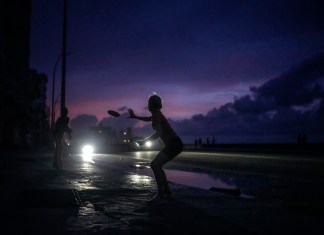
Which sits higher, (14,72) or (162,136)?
(14,72)

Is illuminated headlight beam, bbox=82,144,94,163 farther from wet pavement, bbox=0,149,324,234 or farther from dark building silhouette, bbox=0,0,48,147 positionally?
wet pavement, bbox=0,149,324,234

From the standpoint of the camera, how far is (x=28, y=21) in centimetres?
5903

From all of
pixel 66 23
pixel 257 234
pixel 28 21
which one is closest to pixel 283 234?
pixel 257 234

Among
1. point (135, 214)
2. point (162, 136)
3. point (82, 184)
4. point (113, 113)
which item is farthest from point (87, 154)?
point (135, 214)

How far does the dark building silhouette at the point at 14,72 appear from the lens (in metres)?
44.0

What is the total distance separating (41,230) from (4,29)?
46606 millimetres

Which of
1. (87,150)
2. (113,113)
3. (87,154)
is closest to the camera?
(113,113)

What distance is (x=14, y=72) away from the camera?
49.1 meters

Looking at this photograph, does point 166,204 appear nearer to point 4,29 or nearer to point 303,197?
point 303,197

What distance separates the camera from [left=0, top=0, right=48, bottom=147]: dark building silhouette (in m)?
44.0

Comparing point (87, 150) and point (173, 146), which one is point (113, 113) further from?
point (87, 150)

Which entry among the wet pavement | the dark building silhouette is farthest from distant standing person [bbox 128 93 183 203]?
the dark building silhouette

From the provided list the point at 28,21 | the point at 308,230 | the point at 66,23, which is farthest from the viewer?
the point at 28,21

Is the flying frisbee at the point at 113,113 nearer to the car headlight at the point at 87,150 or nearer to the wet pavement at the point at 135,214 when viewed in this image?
the wet pavement at the point at 135,214
